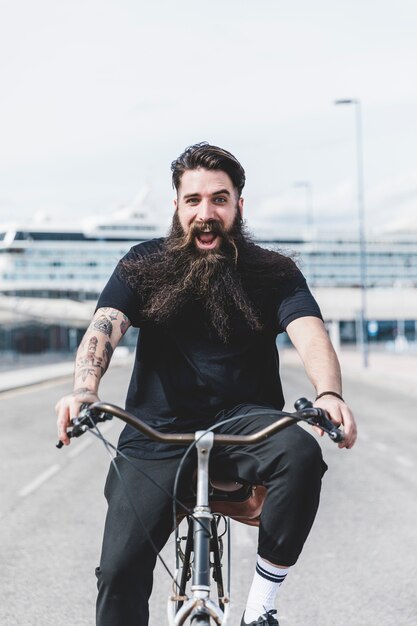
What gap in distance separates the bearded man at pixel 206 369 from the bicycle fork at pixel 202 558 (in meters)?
0.19

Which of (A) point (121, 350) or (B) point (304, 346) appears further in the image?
(A) point (121, 350)

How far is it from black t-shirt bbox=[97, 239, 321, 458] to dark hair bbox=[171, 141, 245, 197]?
1.29 ft

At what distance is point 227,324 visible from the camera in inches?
118

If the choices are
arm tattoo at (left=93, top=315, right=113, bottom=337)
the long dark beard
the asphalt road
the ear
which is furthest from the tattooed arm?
the asphalt road

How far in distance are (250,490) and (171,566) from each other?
137 inches

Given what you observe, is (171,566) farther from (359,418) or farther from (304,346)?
(359,418)

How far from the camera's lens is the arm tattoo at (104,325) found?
3025 millimetres

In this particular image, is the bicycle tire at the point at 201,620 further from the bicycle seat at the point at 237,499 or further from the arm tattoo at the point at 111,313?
the arm tattoo at the point at 111,313

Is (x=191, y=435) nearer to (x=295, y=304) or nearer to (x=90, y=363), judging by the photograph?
(x=90, y=363)

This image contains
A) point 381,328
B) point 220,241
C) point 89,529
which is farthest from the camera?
point 381,328

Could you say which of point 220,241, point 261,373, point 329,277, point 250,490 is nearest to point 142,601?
point 250,490

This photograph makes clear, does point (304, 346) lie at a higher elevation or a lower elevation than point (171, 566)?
higher

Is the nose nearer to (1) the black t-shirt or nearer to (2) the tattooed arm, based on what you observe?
(1) the black t-shirt

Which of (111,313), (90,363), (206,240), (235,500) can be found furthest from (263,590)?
(206,240)
